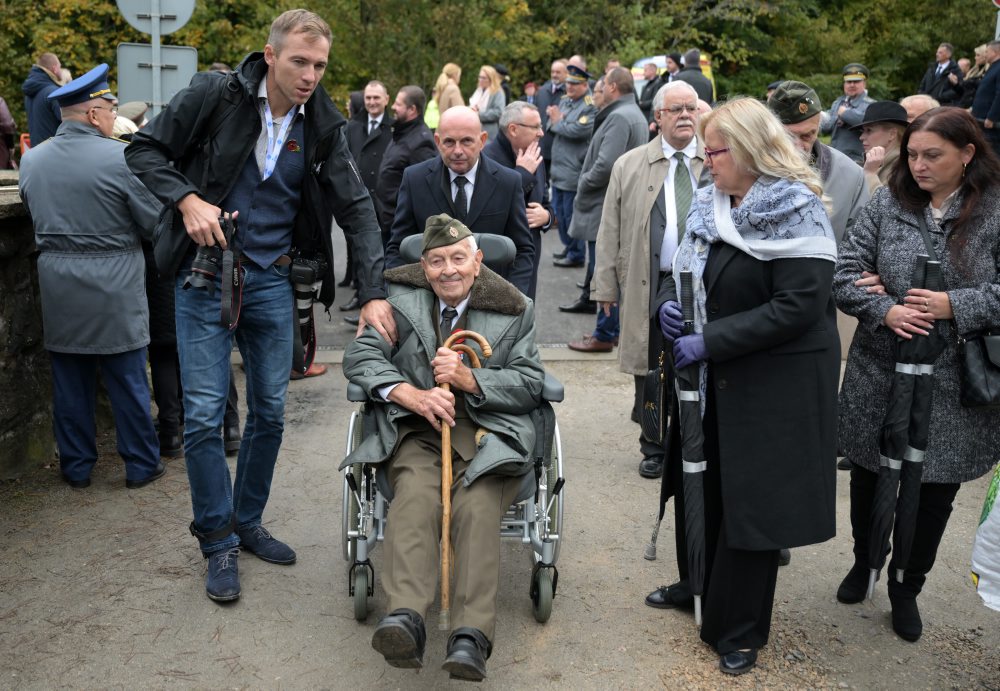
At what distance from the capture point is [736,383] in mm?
3672

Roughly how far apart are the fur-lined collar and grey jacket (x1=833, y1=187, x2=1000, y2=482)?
129 centimetres

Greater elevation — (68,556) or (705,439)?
(705,439)

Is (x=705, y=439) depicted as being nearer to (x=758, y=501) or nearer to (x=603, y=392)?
(x=758, y=501)

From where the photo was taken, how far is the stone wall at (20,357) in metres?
5.41

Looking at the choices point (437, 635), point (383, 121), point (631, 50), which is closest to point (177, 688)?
point (437, 635)

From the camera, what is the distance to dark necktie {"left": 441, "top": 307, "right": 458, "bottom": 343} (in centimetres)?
429

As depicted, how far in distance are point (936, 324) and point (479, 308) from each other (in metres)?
1.76

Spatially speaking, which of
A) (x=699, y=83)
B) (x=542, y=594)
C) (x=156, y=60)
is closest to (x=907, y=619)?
(x=542, y=594)

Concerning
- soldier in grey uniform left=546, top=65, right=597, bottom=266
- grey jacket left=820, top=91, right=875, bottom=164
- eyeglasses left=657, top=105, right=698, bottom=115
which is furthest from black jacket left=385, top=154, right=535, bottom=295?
soldier in grey uniform left=546, top=65, right=597, bottom=266

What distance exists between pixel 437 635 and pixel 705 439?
1264mm

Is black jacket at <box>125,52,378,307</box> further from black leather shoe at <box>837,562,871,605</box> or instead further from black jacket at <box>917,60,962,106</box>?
black jacket at <box>917,60,962,106</box>

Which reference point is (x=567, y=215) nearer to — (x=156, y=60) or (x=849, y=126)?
(x=849, y=126)

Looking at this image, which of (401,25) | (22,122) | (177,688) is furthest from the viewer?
(22,122)

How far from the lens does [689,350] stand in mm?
3691
